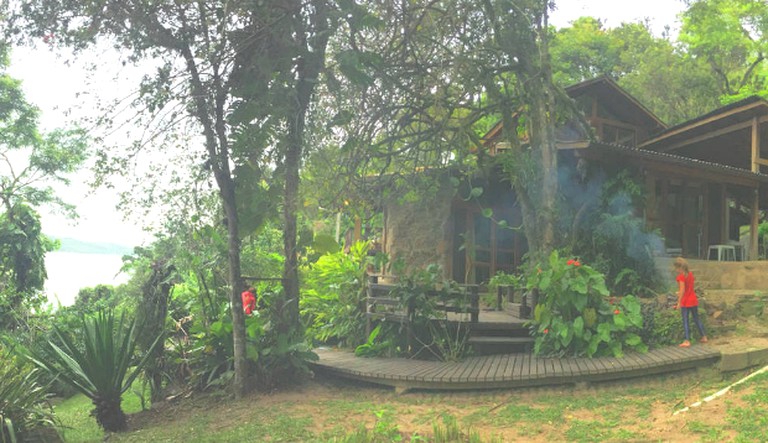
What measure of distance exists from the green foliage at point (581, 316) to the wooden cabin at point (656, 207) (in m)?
3.44

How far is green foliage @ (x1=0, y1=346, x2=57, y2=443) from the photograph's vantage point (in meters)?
6.04

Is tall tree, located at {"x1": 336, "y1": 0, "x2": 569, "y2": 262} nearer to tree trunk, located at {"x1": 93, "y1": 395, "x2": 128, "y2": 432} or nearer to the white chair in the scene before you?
tree trunk, located at {"x1": 93, "y1": 395, "x2": 128, "y2": 432}

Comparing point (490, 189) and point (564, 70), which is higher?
point (564, 70)

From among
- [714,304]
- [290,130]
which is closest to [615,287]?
[714,304]

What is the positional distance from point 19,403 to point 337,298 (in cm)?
542

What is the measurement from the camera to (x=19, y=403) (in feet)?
20.5

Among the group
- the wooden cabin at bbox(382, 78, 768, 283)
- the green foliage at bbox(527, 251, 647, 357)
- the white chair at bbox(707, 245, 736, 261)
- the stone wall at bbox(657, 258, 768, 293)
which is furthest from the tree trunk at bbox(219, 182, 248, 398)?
the white chair at bbox(707, 245, 736, 261)

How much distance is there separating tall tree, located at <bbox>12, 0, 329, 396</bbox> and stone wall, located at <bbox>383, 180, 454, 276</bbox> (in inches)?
260

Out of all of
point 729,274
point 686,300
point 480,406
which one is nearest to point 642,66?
point 729,274

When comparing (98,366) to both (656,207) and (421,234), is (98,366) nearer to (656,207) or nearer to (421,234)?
(421,234)

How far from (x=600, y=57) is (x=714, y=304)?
23819 millimetres

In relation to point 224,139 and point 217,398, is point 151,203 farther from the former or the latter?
point 217,398

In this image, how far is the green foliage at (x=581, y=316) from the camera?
7652mm

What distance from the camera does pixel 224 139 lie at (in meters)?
7.39
